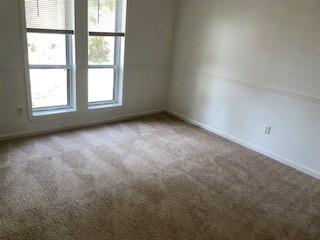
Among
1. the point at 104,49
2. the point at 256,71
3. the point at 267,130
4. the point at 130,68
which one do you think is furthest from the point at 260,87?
the point at 104,49

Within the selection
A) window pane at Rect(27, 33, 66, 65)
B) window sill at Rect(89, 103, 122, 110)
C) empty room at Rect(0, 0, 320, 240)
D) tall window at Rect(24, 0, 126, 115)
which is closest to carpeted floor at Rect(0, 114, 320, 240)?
empty room at Rect(0, 0, 320, 240)

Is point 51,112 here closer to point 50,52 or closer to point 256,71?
point 50,52

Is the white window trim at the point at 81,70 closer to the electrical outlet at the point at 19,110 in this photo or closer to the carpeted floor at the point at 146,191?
the electrical outlet at the point at 19,110

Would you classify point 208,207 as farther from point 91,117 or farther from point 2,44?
point 2,44

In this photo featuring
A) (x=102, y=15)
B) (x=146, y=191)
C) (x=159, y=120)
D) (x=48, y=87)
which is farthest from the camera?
(x=159, y=120)

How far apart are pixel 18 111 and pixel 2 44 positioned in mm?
822

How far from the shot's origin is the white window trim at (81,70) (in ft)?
10.9

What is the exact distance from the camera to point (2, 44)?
306cm

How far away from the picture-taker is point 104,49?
394 centimetres

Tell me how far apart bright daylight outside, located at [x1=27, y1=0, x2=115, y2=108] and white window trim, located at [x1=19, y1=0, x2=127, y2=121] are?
93mm

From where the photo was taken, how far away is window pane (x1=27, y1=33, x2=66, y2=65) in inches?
130

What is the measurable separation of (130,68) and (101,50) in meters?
0.52

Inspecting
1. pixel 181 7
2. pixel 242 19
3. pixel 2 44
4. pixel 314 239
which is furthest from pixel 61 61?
pixel 314 239

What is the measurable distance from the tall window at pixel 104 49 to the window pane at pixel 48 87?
1.27 feet
